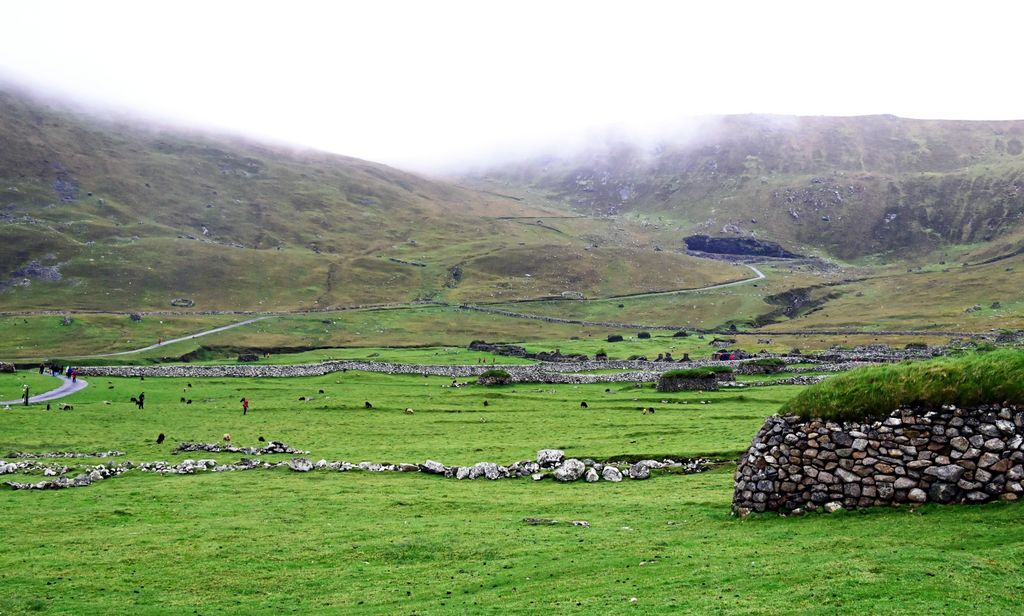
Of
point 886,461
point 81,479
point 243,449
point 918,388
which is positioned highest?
point 918,388

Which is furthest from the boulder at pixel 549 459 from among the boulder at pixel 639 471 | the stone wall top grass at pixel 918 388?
the stone wall top grass at pixel 918 388

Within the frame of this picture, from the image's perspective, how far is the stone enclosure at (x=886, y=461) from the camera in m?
20.8

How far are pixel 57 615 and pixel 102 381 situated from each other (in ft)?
260

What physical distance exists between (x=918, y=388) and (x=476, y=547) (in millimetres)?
15004

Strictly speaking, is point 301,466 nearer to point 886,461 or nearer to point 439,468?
point 439,468

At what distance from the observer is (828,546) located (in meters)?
19.4

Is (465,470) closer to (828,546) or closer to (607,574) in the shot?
(607,574)

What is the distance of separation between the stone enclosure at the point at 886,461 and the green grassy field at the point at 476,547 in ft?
2.37

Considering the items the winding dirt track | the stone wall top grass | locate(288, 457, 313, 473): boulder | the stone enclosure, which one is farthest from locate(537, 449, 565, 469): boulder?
the winding dirt track

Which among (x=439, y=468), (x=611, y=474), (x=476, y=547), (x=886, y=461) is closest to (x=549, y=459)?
(x=611, y=474)

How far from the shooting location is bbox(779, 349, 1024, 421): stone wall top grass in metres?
21.5

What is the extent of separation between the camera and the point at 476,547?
23.7m

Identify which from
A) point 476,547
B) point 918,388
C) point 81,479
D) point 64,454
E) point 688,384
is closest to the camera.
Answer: point 918,388

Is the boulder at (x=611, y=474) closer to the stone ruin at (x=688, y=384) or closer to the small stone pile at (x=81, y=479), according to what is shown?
the small stone pile at (x=81, y=479)
